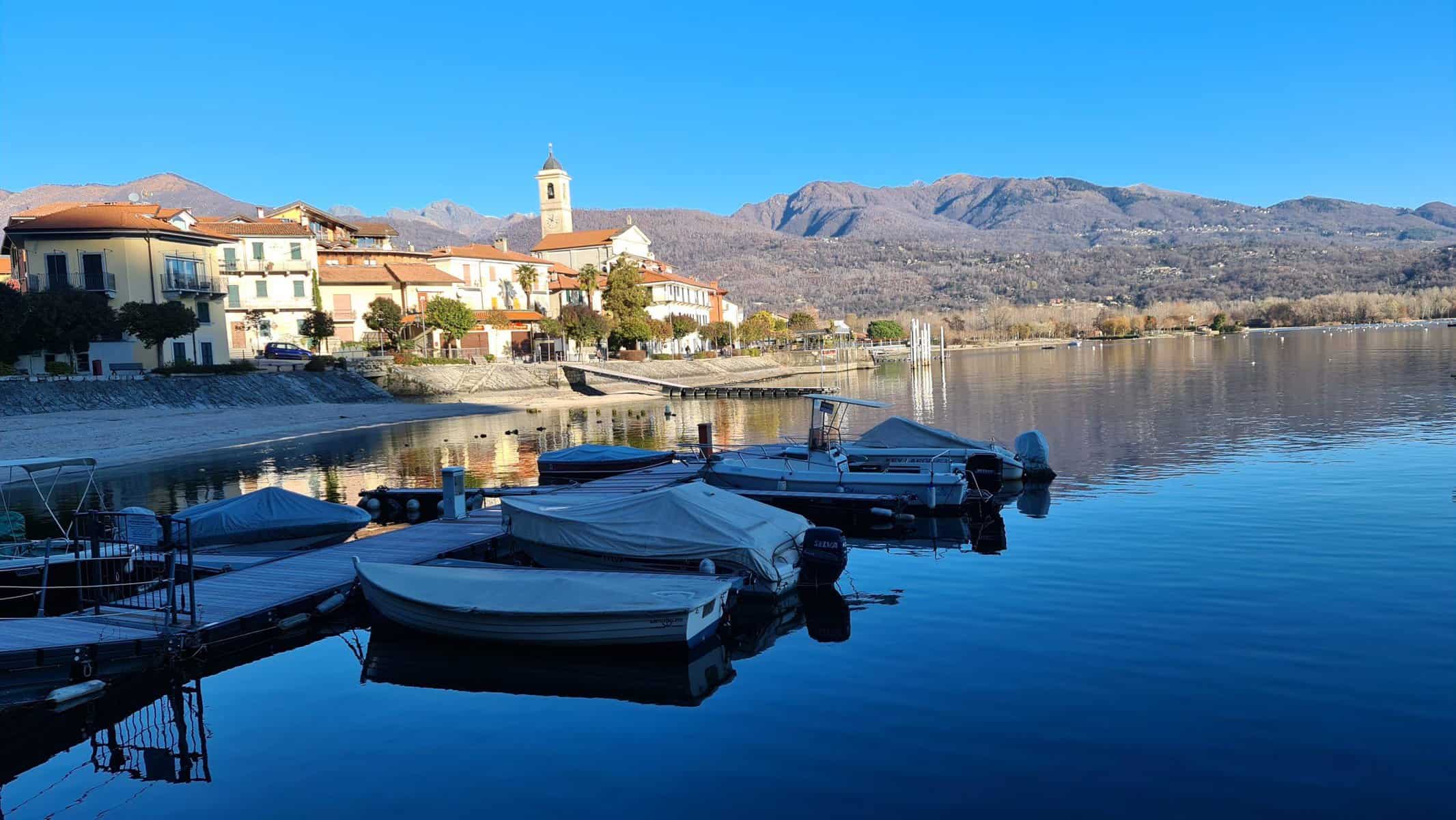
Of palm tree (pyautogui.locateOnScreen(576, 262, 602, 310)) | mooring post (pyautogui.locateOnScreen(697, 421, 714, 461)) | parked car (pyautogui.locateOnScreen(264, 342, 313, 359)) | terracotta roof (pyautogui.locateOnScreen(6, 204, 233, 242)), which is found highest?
terracotta roof (pyautogui.locateOnScreen(6, 204, 233, 242))

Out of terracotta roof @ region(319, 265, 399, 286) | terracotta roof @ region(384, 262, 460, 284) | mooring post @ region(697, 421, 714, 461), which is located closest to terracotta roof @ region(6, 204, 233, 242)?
terracotta roof @ region(319, 265, 399, 286)

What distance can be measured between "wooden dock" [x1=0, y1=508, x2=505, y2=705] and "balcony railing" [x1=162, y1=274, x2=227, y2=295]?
163 feet

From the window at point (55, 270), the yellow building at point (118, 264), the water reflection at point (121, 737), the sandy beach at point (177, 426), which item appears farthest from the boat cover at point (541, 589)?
the window at point (55, 270)

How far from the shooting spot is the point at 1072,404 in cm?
6062

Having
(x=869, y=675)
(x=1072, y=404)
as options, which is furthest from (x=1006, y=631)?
(x=1072, y=404)

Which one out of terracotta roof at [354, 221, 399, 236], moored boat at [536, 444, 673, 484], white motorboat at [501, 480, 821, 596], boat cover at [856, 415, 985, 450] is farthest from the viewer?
terracotta roof at [354, 221, 399, 236]

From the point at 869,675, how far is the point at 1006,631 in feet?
10.2

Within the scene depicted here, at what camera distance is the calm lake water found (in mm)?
11242

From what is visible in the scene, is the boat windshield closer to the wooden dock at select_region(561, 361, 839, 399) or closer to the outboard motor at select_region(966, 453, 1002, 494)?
the outboard motor at select_region(966, 453, 1002, 494)

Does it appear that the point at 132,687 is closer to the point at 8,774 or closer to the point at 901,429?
the point at 8,774

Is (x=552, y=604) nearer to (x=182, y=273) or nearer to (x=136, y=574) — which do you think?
(x=136, y=574)

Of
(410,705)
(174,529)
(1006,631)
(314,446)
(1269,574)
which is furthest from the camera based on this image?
(314,446)

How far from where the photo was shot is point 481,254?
346 ft

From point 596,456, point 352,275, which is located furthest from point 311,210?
point 596,456
